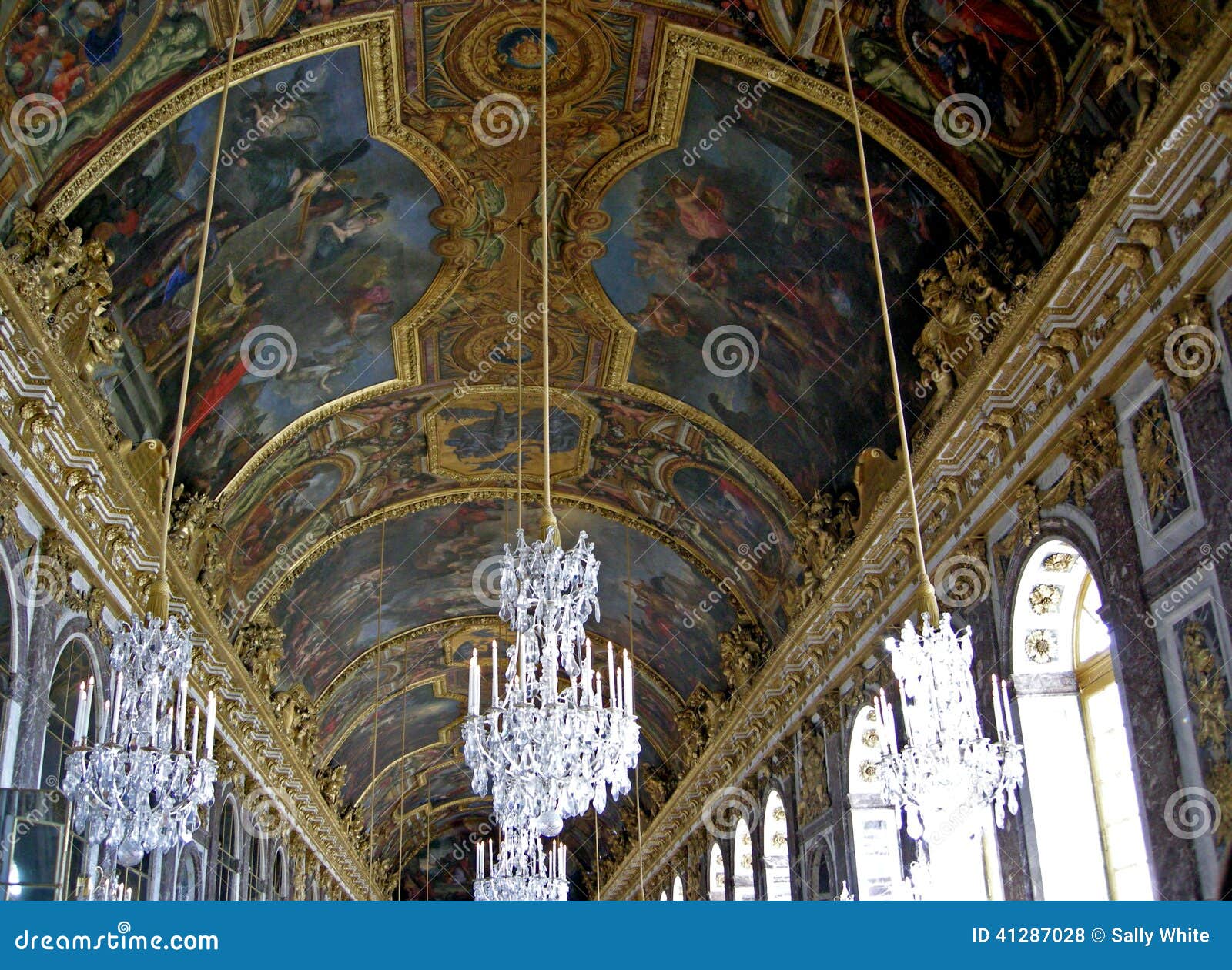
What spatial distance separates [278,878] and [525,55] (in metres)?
17.2

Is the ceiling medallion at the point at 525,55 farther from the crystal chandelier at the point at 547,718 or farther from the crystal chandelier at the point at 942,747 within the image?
the crystal chandelier at the point at 942,747

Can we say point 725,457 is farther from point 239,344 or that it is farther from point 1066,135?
point 1066,135

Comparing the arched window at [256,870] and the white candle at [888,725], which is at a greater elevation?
the arched window at [256,870]

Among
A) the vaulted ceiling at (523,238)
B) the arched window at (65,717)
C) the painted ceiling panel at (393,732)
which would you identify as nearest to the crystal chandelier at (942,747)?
the vaulted ceiling at (523,238)

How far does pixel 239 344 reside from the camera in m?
14.2

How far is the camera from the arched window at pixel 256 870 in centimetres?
2045

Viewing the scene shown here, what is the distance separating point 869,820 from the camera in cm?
1459

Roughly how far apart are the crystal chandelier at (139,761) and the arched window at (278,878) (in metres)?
15.4

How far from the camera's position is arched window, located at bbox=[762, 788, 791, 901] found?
1859 centimetres

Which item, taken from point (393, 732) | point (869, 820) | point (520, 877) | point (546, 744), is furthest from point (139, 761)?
point (393, 732)

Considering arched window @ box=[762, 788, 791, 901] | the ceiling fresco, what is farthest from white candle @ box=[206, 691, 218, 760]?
the ceiling fresco

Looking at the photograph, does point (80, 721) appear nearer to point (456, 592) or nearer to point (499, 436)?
point (499, 436)

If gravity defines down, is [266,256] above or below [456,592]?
below

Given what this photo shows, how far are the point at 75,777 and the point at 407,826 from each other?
36.0 meters
